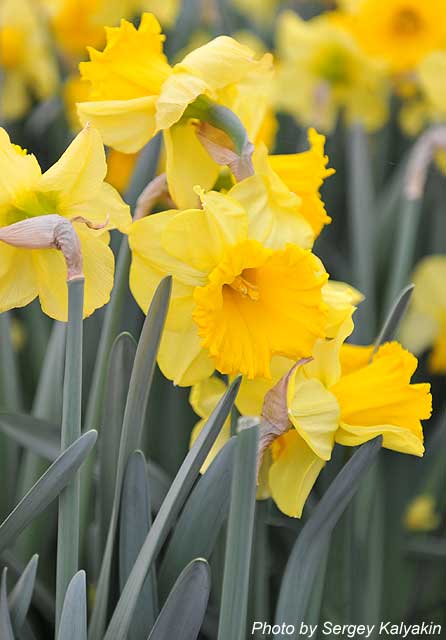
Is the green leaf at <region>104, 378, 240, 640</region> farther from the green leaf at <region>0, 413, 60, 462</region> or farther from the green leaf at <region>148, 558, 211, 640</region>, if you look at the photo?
the green leaf at <region>0, 413, 60, 462</region>

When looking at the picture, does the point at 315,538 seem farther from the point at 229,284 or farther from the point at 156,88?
the point at 156,88

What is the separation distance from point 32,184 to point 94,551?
0.43 m

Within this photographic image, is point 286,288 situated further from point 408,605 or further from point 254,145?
point 408,605

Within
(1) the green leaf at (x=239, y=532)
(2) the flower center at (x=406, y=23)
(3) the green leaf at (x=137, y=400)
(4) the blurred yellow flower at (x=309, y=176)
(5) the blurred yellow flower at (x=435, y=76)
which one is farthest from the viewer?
(2) the flower center at (x=406, y=23)

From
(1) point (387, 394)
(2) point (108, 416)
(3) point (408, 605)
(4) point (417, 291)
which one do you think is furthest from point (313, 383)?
(4) point (417, 291)

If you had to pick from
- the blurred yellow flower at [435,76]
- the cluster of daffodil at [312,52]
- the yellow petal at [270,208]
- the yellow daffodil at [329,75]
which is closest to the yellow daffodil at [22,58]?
the cluster of daffodil at [312,52]

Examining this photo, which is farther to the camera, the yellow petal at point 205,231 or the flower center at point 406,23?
the flower center at point 406,23

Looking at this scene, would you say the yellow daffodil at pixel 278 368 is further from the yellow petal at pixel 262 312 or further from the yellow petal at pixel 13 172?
the yellow petal at pixel 13 172

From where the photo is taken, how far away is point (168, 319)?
2.41 ft

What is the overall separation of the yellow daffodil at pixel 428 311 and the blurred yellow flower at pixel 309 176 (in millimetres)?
744

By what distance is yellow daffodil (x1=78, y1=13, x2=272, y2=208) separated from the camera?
0.75 metres

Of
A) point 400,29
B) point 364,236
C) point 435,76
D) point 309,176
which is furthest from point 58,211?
point 400,29

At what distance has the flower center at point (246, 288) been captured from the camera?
2.38 feet

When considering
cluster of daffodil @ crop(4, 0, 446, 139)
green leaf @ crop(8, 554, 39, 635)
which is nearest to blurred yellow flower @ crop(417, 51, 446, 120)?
cluster of daffodil @ crop(4, 0, 446, 139)
